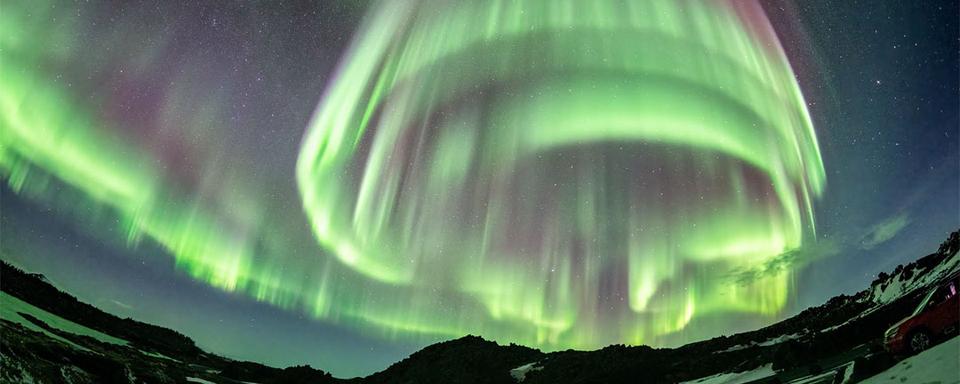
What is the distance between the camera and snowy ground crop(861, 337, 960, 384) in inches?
614

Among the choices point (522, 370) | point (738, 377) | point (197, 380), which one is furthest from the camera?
point (522, 370)

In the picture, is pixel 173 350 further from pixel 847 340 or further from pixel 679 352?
pixel 847 340

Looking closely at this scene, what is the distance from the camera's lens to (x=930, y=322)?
1614cm

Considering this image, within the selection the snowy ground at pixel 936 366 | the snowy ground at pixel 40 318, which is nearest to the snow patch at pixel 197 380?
the snowy ground at pixel 40 318

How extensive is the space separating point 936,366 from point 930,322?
1.42m

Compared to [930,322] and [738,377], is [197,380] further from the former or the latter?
[930,322]

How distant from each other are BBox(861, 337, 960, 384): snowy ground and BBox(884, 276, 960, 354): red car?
389 mm

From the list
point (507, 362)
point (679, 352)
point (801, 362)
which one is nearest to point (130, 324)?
point (507, 362)

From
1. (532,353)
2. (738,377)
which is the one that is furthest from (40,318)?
(738,377)

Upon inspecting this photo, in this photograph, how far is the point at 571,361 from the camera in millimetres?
148250

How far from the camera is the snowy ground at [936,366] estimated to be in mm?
15594

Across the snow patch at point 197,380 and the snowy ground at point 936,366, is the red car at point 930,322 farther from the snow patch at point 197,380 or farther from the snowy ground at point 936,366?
the snow patch at point 197,380

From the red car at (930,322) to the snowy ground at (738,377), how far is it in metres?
46.8

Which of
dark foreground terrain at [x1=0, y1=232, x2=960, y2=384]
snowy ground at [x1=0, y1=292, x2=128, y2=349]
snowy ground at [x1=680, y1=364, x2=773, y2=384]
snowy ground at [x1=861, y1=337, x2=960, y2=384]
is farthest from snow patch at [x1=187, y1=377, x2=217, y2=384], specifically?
snowy ground at [x1=861, y1=337, x2=960, y2=384]
